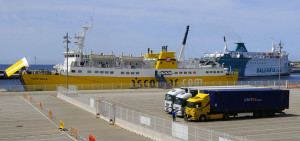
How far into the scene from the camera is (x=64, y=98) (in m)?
40.9

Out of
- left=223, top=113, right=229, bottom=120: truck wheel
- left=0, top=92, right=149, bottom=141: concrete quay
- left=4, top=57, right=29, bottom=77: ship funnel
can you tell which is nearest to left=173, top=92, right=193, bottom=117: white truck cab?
left=223, top=113, right=229, bottom=120: truck wheel

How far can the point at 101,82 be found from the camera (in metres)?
55.9

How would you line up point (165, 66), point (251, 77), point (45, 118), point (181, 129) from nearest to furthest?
point (181, 129), point (45, 118), point (165, 66), point (251, 77)

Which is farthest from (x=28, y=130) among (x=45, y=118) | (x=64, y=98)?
(x=64, y=98)

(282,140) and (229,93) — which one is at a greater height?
(229,93)

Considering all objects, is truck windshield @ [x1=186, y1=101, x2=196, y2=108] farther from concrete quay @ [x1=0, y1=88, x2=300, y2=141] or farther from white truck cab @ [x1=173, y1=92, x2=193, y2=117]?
concrete quay @ [x1=0, y1=88, x2=300, y2=141]

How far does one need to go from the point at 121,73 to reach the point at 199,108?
1327 inches

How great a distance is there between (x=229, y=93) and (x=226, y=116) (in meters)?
1.75

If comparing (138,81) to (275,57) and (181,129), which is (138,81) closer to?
(181,129)

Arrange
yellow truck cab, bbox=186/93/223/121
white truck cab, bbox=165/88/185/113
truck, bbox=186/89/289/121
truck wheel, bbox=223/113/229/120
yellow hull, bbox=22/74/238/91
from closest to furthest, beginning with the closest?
yellow truck cab, bbox=186/93/223/121, truck, bbox=186/89/289/121, truck wheel, bbox=223/113/229/120, white truck cab, bbox=165/88/185/113, yellow hull, bbox=22/74/238/91

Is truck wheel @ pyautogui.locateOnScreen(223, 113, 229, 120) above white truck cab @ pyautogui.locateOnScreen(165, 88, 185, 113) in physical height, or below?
below

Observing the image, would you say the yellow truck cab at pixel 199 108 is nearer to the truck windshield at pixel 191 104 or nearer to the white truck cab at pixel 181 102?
the truck windshield at pixel 191 104

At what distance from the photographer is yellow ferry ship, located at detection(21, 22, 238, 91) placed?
5255 centimetres

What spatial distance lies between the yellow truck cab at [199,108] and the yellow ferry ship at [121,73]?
31.2m
